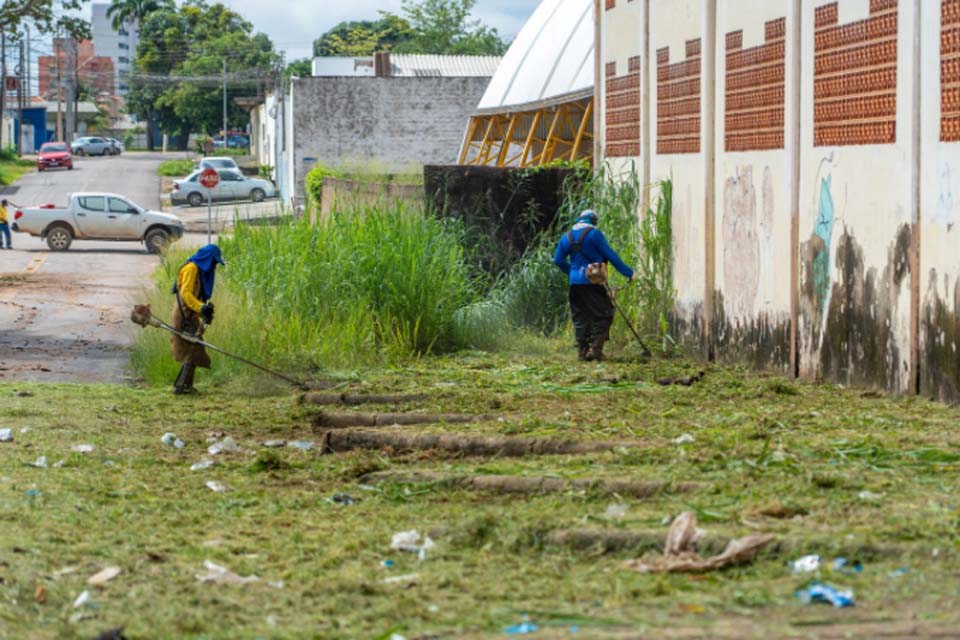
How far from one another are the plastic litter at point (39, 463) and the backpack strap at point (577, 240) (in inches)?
263

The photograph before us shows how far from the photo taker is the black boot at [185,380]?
1428 centimetres

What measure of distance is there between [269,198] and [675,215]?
43.0 meters

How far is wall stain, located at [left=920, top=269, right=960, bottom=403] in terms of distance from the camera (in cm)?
1004

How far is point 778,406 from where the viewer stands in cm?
1094

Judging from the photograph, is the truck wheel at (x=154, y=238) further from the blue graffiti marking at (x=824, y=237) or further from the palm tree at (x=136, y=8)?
the palm tree at (x=136, y=8)

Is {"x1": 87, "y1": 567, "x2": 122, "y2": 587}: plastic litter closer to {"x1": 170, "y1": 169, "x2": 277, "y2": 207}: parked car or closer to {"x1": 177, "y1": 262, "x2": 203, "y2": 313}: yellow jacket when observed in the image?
{"x1": 177, "y1": 262, "x2": 203, "y2": 313}: yellow jacket

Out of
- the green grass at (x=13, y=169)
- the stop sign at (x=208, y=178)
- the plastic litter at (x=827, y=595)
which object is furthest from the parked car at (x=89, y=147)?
the plastic litter at (x=827, y=595)

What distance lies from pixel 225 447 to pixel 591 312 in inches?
223

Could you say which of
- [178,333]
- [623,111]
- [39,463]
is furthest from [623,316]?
[39,463]

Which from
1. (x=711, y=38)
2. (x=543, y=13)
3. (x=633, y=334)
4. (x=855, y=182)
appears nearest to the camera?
(x=855, y=182)

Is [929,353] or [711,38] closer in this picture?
[929,353]

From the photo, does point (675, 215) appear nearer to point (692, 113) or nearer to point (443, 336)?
point (692, 113)

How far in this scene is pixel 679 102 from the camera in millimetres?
15883

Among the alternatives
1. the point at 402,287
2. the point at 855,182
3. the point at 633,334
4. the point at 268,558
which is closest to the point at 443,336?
the point at 402,287
